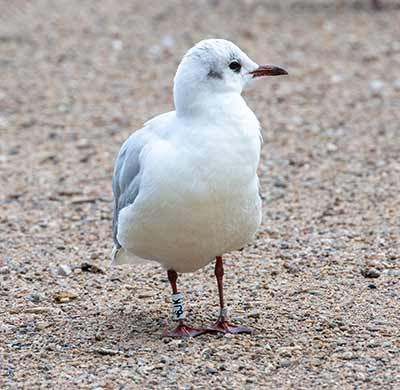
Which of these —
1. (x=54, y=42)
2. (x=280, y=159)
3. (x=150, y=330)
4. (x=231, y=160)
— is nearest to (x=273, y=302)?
(x=150, y=330)

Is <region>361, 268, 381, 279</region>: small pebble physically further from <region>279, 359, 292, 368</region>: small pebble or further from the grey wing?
the grey wing

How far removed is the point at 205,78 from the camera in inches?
185

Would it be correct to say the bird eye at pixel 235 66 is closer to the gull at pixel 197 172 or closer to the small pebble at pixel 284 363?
the gull at pixel 197 172

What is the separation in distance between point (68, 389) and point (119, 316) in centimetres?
104

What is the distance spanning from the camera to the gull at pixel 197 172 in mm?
4512

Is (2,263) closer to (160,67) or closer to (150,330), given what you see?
(150,330)

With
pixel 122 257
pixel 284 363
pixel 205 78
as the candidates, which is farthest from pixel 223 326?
pixel 205 78

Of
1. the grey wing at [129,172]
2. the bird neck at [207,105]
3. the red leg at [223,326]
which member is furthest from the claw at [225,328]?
the bird neck at [207,105]

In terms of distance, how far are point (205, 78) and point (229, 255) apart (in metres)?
1.89

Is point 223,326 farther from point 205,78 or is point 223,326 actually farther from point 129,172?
point 205,78

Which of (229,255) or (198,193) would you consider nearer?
(198,193)

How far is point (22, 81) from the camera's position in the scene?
11016mm

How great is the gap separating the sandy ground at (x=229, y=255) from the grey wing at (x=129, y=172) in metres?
0.65

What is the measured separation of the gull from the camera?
14.8 ft
